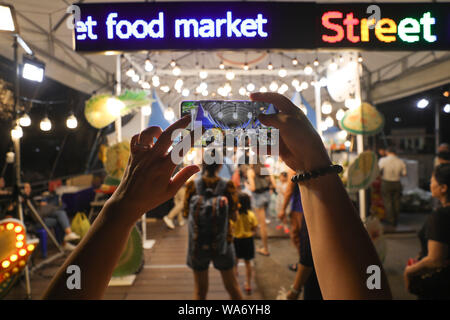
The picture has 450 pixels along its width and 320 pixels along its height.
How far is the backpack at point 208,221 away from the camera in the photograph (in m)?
Answer: 2.36

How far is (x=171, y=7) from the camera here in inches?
61.7

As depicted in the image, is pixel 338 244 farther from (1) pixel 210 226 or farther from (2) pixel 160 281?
(2) pixel 160 281

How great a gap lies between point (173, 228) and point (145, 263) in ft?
6.03

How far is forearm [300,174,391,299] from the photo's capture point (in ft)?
1.73

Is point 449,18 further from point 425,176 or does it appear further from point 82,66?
point 425,176

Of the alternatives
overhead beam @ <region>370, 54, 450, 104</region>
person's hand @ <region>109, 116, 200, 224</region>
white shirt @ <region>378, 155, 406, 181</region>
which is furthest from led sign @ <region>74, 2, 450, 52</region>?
white shirt @ <region>378, 155, 406, 181</region>

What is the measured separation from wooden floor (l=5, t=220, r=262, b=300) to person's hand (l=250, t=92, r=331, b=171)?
311cm

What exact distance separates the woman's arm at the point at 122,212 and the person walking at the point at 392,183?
21.0 feet

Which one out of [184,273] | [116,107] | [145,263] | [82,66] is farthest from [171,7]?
[82,66]

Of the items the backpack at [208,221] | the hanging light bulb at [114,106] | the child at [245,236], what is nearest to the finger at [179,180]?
the backpack at [208,221]

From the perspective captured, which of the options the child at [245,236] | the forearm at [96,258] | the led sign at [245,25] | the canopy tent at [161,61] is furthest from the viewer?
→ the canopy tent at [161,61]

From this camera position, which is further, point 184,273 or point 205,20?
point 184,273

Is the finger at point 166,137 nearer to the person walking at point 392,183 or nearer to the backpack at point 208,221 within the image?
the backpack at point 208,221

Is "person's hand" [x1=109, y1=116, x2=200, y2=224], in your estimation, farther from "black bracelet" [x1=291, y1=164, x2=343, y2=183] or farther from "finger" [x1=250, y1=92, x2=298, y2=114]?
"black bracelet" [x1=291, y1=164, x2=343, y2=183]
